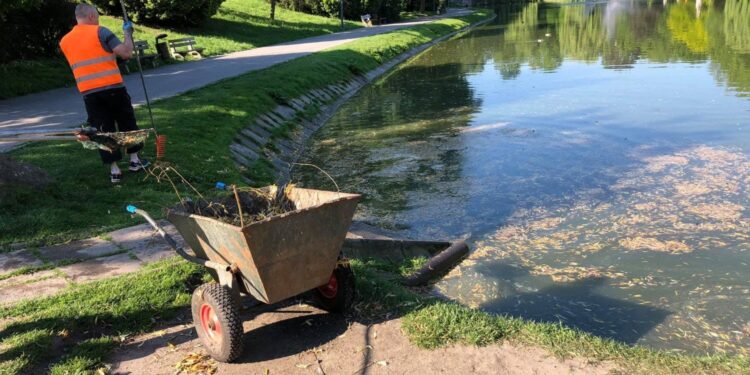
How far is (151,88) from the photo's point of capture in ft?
52.5

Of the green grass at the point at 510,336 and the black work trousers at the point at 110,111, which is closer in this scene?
the green grass at the point at 510,336

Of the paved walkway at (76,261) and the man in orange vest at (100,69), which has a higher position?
the man in orange vest at (100,69)

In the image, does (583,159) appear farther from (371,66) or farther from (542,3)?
(542,3)

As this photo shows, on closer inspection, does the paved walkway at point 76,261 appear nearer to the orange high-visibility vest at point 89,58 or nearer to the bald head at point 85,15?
the orange high-visibility vest at point 89,58

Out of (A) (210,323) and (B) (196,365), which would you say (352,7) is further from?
(B) (196,365)

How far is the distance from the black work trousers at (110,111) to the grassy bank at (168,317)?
10.3 feet

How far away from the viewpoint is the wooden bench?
23.5m

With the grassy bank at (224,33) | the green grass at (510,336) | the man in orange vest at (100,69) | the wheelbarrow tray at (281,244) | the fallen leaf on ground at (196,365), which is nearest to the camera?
the wheelbarrow tray at (281,244)

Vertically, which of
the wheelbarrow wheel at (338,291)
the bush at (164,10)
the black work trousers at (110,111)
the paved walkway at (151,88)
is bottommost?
the wheelbarrow wheel at (338,291)

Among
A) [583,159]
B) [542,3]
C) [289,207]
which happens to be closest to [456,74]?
[583,159]

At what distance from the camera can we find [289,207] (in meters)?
4.98

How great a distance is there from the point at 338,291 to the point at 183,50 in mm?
22485

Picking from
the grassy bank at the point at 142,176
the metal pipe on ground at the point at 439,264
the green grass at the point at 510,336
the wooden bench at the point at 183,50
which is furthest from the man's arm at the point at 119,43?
the wooden bench at the point at 183,50

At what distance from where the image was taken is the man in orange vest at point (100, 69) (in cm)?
732
